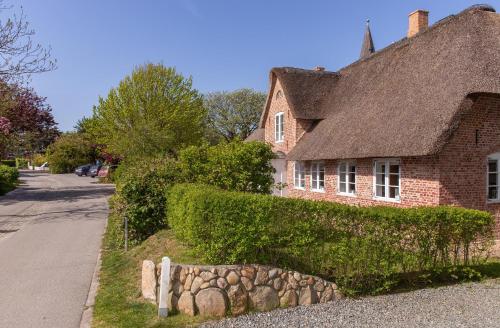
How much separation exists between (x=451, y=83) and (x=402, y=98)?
2080mm

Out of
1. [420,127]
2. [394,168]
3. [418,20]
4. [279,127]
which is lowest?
[394,168]

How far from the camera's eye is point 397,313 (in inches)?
242

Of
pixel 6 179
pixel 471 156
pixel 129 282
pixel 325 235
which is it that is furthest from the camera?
pixel 6 179

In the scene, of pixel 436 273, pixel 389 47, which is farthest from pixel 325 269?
pixel 389 47

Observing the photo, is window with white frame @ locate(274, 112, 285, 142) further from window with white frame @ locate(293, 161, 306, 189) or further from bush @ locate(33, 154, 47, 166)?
bush @ locate(33, 154, 47, 166)

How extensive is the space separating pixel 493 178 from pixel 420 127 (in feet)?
9.80

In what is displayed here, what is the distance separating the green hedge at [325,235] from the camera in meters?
6.57

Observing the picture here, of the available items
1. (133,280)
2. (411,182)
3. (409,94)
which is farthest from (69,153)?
(133,280)

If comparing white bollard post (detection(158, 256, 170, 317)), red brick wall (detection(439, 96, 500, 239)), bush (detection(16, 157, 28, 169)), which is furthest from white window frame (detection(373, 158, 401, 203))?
bush (detection(16, 157, 28, 169))

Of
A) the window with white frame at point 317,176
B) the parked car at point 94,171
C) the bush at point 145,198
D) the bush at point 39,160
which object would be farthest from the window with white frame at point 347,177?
the bush at point 39,160

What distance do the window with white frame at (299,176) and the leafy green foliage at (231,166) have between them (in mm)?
7915

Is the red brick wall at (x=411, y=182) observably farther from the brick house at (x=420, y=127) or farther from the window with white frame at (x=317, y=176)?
the window with white frame at (x=317, y=176)

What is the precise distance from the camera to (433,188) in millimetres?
11320

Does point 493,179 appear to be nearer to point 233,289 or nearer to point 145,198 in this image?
point 233,289
